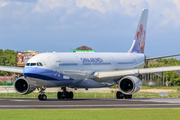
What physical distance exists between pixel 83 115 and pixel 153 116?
13.6 feet

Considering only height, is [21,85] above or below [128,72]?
below

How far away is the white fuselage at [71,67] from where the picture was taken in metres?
39.3

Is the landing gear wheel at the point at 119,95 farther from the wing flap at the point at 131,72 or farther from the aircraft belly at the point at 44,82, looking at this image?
the aircraft belly at the point at 44,82

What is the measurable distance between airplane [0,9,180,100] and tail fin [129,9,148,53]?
5215 millimetres

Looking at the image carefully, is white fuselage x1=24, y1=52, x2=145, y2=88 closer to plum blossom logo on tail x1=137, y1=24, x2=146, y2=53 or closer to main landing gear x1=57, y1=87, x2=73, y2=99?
main landing gear x1=57, y1=87, x2=73, y2=99

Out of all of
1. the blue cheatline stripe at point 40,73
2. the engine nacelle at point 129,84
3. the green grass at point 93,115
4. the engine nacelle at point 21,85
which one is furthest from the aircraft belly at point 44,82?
the green grass at point 93,115

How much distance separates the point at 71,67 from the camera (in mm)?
42406

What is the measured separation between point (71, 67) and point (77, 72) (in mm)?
1030

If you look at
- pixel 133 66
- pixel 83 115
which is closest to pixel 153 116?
pixel 83 115

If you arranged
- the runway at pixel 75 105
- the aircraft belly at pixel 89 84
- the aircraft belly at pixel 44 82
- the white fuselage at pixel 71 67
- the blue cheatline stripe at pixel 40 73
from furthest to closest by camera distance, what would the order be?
the aircraft belly at pixel 89 84 < the white fuselage at pixel 71 67 < the aircraft belly at pixel 44 82 < the blue cheatline stripe at pixel 40 73 < the runway at pixel 75 105

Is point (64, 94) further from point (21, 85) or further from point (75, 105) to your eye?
point (75, 105)

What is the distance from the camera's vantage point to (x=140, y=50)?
59.7m

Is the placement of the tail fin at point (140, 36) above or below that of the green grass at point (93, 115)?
above

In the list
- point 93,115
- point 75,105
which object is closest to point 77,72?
point 75,105
